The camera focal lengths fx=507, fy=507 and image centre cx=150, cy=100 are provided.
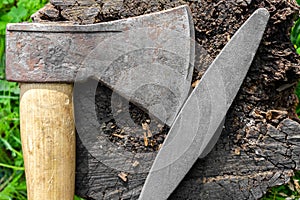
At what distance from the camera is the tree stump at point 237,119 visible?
130 cm

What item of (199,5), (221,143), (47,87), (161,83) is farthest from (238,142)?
(47,87)

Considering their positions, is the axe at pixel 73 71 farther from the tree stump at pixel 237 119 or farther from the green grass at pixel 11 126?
the green grass at pixel 11 126

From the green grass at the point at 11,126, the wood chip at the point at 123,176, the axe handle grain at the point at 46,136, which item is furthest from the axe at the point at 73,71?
the green grass at the point at 11,126

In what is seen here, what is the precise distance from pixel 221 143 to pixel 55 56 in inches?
18.8

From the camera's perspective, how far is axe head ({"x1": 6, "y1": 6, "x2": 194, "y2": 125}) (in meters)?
1.20

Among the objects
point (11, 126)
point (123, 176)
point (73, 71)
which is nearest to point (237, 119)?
point (123, 176)

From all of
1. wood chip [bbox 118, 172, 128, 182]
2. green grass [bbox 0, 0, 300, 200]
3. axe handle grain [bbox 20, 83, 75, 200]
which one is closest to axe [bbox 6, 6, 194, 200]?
axe handle grain [bbox 20, 83, 75, 200]

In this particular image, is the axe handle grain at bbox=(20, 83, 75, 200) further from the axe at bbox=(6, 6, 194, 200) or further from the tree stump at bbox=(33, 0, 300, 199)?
the tree stump at bbox=(33, 0, 300, 199)

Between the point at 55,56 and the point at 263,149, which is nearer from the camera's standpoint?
the point at 55,56

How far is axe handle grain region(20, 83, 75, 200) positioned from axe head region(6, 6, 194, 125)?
1.5 inches

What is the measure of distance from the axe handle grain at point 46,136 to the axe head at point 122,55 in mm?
37

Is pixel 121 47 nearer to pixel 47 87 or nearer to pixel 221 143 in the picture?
pixel 47 87

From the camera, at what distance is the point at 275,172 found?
1.32m

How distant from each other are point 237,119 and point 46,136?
486mm
